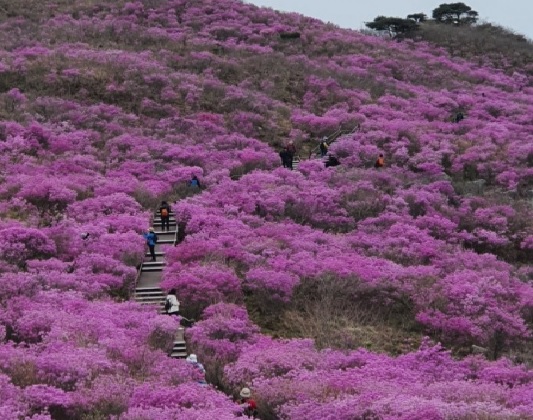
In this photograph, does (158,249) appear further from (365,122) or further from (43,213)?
(365,122)

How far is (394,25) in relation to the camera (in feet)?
238

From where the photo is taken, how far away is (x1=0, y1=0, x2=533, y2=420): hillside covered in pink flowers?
14.3 m

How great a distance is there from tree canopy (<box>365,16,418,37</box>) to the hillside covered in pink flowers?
17881 millimetres

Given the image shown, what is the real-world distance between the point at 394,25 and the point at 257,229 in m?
54.4

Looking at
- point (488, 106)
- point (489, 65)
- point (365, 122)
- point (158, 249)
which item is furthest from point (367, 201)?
point (489, 65)

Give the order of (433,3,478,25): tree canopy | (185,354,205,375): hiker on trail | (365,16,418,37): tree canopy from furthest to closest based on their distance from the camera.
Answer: (433,3,478,25): tree canopy → (365,16,418,37): tree canopy → (185,354,205,375): hiker on trail

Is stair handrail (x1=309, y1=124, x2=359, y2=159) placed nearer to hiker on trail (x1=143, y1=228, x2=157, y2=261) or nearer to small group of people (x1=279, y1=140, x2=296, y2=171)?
small group of people (x1=279, y1=140, x2=296, y2=171)

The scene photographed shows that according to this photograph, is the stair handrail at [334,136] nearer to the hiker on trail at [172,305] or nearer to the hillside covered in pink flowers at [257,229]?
the hillside covered in pink flowers at [257,229]

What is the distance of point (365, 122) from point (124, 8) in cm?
2958

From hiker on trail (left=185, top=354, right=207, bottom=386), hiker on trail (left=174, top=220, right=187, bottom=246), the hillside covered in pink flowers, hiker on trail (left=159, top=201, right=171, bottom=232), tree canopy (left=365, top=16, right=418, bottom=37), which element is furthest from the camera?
tree canopy (left=365, top=16, right=418, bottom=37)

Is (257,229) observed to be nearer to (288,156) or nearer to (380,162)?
(288,156)

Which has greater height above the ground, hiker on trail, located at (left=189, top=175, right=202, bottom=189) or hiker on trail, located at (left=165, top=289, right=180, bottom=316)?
hiker on trail, located at (left=189, top=175, right=202, bottom=189)

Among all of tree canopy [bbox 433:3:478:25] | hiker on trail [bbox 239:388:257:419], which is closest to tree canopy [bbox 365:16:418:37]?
tree canopy [bbox 433:3:478:25]

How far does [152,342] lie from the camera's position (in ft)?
54.6
